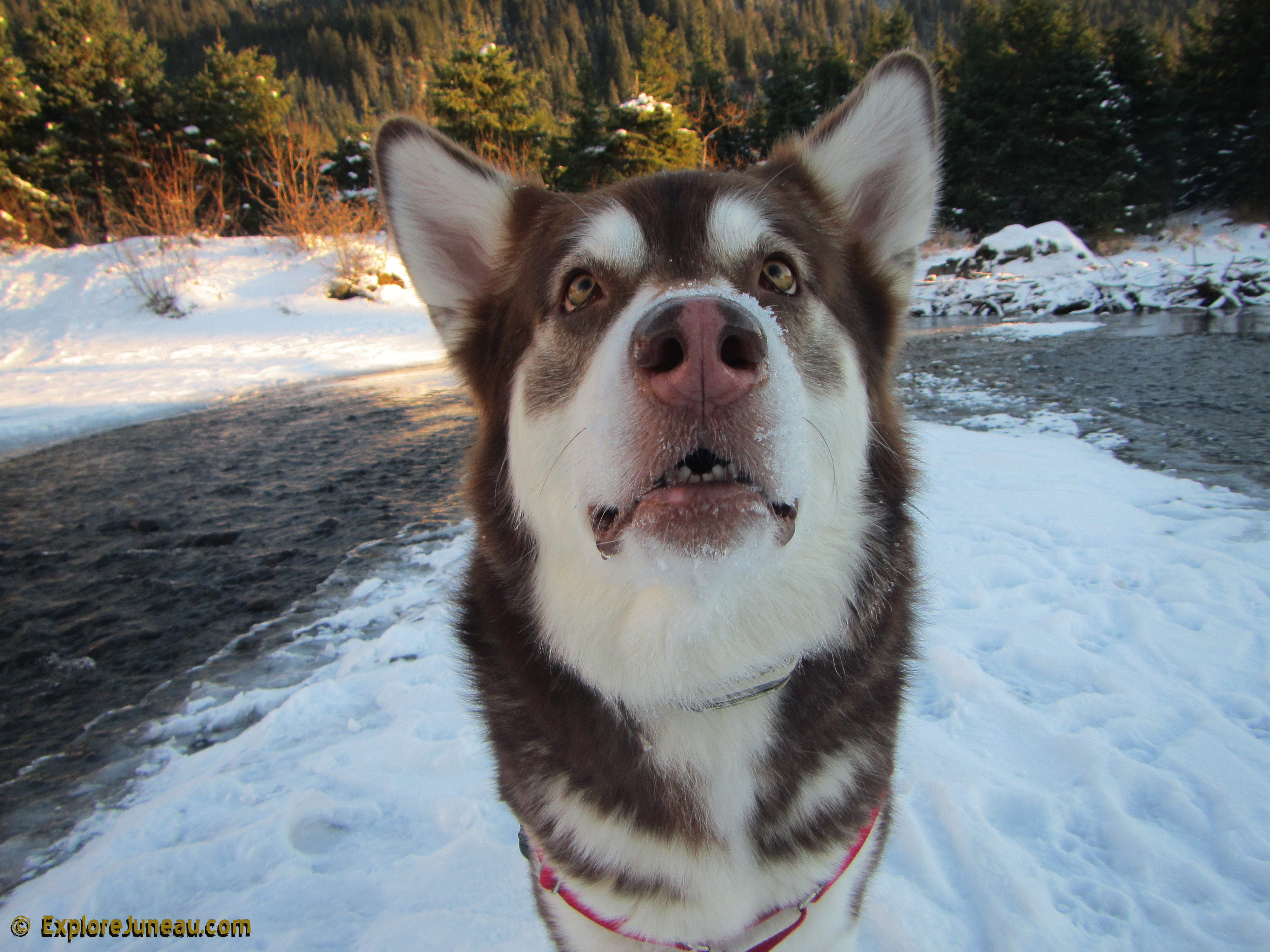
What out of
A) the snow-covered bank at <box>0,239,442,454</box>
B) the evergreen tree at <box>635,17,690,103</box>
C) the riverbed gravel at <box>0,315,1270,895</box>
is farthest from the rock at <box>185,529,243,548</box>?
the evergreen tree at <box>635,17,690,103</box>

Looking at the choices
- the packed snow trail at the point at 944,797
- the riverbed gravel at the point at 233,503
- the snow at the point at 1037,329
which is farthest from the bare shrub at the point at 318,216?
the packed snow trail at the point at 944,797

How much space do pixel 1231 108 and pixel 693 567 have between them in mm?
46922

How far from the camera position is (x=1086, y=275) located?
19.8 m

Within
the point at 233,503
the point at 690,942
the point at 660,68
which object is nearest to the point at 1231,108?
the point at 660,68

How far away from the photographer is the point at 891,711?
1949 mm

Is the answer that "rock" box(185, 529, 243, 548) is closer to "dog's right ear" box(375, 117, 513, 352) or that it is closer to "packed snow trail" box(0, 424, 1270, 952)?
"packed snow trail" box(0, 424, 1270, 952)

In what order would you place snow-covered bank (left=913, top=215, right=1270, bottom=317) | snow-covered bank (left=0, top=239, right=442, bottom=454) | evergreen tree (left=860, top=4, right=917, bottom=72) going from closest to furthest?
snow-covered bank (left=0, top=239, right=442, bottom=454), snow-covered bank (left=913, top=215, right=1270, bottom=317), evergreen tree (left=860, top=4, right=917, bottom=72)

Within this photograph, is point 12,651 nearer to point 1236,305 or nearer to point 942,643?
point 942,643

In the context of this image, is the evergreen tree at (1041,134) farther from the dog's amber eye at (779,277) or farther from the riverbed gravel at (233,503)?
the dog's amber eye at (779,277)

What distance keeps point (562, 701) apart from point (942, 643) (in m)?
2.45

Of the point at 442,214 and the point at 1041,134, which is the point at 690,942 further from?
the point at 1041,134

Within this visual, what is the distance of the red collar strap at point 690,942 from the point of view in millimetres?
1696

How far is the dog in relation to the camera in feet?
4.91

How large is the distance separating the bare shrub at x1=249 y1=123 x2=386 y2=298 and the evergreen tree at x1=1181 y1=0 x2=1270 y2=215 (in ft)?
132
